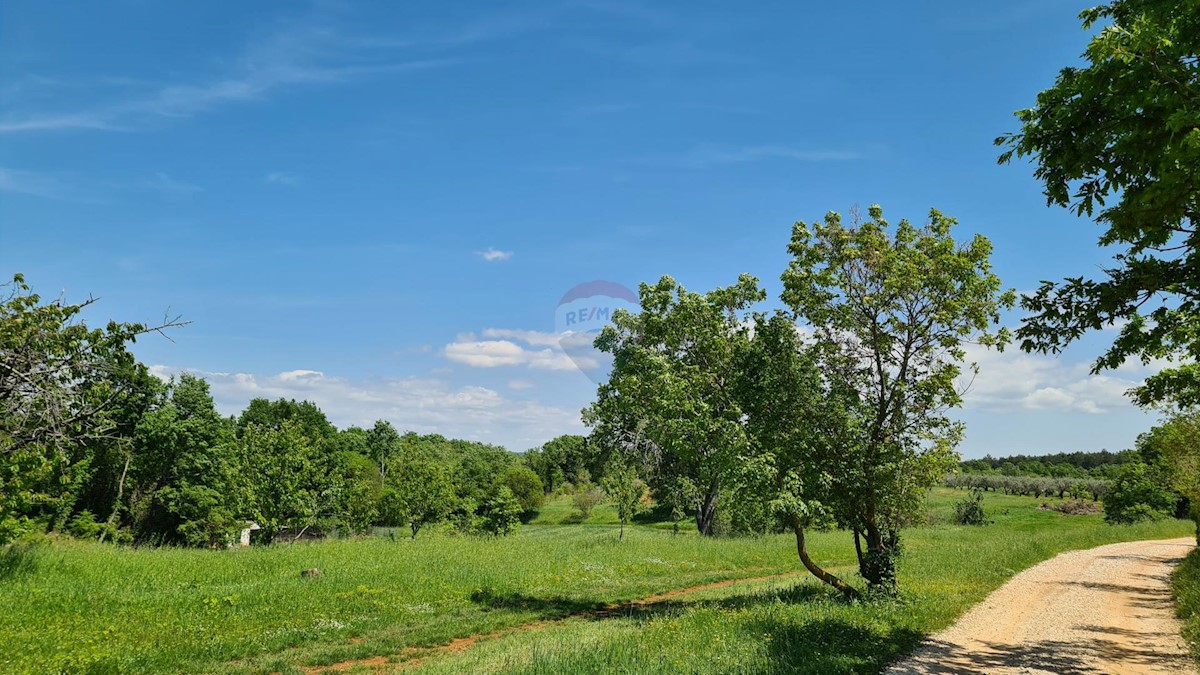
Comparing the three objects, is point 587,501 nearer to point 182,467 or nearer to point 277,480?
point 182,467

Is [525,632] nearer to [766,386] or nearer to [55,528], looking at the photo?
[766,386]

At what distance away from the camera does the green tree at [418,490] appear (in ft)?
161

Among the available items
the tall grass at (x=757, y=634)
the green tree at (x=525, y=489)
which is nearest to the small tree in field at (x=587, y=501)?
the green tree at (x=525, y=489)

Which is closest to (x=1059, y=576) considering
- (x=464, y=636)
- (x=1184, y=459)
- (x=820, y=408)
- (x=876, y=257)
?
(x=1184, y=459)

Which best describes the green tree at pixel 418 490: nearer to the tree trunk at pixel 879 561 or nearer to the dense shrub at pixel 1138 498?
the tree trunk at pixel 879 561

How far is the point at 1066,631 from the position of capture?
600 inches

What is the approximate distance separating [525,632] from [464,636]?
5.64ft

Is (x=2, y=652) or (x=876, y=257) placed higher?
(x=876, y=257)

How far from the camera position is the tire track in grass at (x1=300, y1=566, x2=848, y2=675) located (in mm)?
13695

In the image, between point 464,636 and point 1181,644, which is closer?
point 1181,644

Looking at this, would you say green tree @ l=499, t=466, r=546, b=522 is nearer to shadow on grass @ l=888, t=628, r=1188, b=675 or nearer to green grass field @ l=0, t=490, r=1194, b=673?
green grass field @ l=0, t=490, r=1194, b=673

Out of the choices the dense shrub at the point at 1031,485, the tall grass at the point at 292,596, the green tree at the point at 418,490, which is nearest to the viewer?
the tall grass at the point at 292,596

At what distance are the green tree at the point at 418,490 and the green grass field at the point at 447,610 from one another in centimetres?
1854

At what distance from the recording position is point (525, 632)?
17219 millimetres
